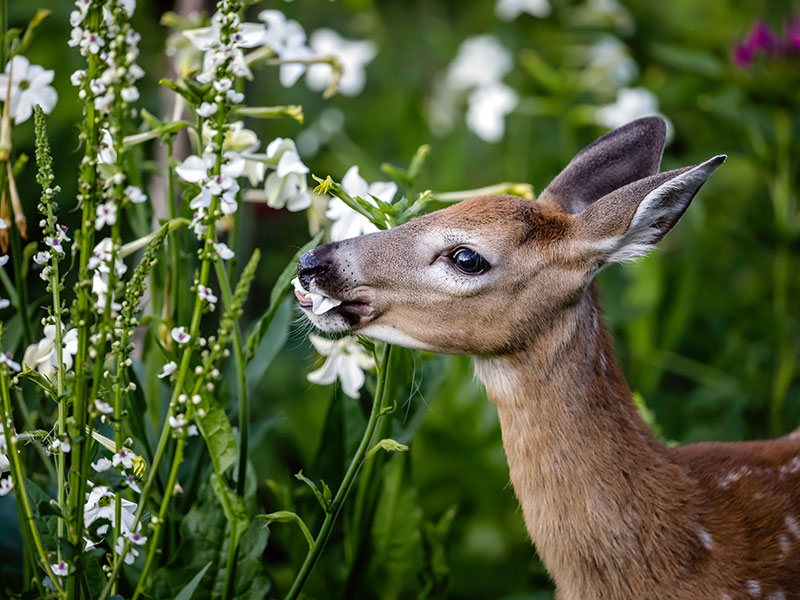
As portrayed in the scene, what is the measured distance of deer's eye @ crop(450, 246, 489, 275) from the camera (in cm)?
207

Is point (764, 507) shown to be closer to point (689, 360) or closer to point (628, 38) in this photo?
point (689, 360)

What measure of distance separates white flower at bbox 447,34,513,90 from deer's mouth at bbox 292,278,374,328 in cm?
317

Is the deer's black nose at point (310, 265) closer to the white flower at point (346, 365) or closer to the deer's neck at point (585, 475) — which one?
the white flower at point (346, 365)

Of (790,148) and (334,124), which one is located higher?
(790,148)

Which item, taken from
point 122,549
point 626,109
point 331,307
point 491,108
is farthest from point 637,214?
point 491,108

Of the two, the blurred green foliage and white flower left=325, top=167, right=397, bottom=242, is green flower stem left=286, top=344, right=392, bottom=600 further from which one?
white flower left=325, top=167, right=397, bottom=242

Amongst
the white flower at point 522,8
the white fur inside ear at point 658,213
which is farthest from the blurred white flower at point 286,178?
the white flower at point 522,8

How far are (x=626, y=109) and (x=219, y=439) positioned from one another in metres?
2.91

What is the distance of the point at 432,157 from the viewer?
16.8ft

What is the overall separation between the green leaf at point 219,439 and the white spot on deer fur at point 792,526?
1184 millimetres

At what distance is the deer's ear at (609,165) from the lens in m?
2.38

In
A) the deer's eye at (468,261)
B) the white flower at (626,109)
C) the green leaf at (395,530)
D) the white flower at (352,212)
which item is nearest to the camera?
the deer's eye at (468,261)

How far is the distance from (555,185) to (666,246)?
3.36 meters

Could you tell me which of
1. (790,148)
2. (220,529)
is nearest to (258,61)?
(220,529)
